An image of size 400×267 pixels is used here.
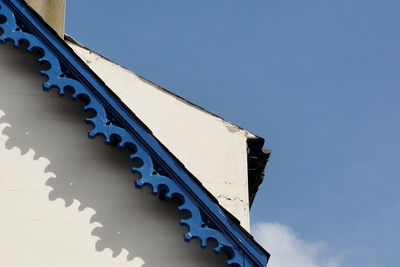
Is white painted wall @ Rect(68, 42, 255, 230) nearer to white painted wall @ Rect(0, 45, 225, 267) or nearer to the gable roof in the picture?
the gable roof

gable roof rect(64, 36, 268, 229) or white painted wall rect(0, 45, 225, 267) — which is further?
gable roof rect(64, 36, 268, 229)

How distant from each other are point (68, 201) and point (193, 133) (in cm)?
237

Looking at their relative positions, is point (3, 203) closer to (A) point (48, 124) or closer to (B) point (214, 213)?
(A) point (48, 124)

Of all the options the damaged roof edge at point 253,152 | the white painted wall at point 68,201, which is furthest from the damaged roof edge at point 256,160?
the white painted wall at point 68,201

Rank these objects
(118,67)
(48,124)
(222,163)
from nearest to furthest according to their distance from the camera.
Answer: (48,124)
(222,163)
(118,67)

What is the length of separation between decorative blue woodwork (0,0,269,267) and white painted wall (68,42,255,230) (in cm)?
148

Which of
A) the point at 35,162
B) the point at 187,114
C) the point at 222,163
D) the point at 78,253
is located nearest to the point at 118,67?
the point at 187,114

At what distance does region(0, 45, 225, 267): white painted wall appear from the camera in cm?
845

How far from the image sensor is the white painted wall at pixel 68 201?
8.45 metres

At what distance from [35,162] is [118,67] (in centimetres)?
257

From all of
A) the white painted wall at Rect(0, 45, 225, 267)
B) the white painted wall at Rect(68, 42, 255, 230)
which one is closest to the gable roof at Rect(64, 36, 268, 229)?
the white painted wall at Rect(68, 42, 255, 230)

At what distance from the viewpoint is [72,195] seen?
868 centimetres

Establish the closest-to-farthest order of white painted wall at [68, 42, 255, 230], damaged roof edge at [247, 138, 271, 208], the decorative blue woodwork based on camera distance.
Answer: the decorative blue woodwork, white painted wall at [68, 42, 255, 230], damaged roof edge at [247, 138, 271, 208]

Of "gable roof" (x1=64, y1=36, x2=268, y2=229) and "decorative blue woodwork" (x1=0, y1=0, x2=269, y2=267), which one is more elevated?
"gable roof" (x1=64, y1=36, x2=268, y2=229)
